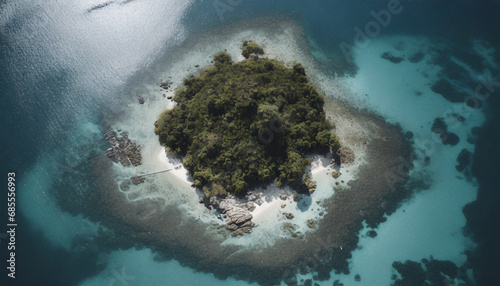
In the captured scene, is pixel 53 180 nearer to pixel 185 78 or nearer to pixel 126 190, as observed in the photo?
pixel 126 190

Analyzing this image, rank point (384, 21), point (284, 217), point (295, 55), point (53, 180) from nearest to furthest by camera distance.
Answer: point (284, 217), point (53, 180), point (295, 55), point (384, 21)

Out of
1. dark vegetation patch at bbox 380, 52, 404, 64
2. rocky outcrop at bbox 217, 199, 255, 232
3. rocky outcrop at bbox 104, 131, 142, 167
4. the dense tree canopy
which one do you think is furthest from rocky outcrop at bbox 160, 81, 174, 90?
dark vegetation patch at bbox 380, 52, 404, 64

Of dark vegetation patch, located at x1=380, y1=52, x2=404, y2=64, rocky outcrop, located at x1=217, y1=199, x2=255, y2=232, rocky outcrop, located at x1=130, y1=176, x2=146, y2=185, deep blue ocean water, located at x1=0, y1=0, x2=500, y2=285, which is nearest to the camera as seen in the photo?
deep blue ocean water, located at x1=0, y1=0, x2=500, y2=285

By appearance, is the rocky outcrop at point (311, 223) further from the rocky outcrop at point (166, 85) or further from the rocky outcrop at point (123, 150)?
the rocky outcrop at point (166, 85)

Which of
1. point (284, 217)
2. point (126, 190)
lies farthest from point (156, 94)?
point (284, 217)

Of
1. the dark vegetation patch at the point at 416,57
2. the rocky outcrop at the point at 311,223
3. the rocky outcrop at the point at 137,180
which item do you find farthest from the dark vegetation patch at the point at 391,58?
the rocky outcrop at the point at 137,180

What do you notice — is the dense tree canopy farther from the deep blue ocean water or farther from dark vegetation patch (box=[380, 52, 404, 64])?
dark vegetation patch (box=[380, 52, 404, 64])
